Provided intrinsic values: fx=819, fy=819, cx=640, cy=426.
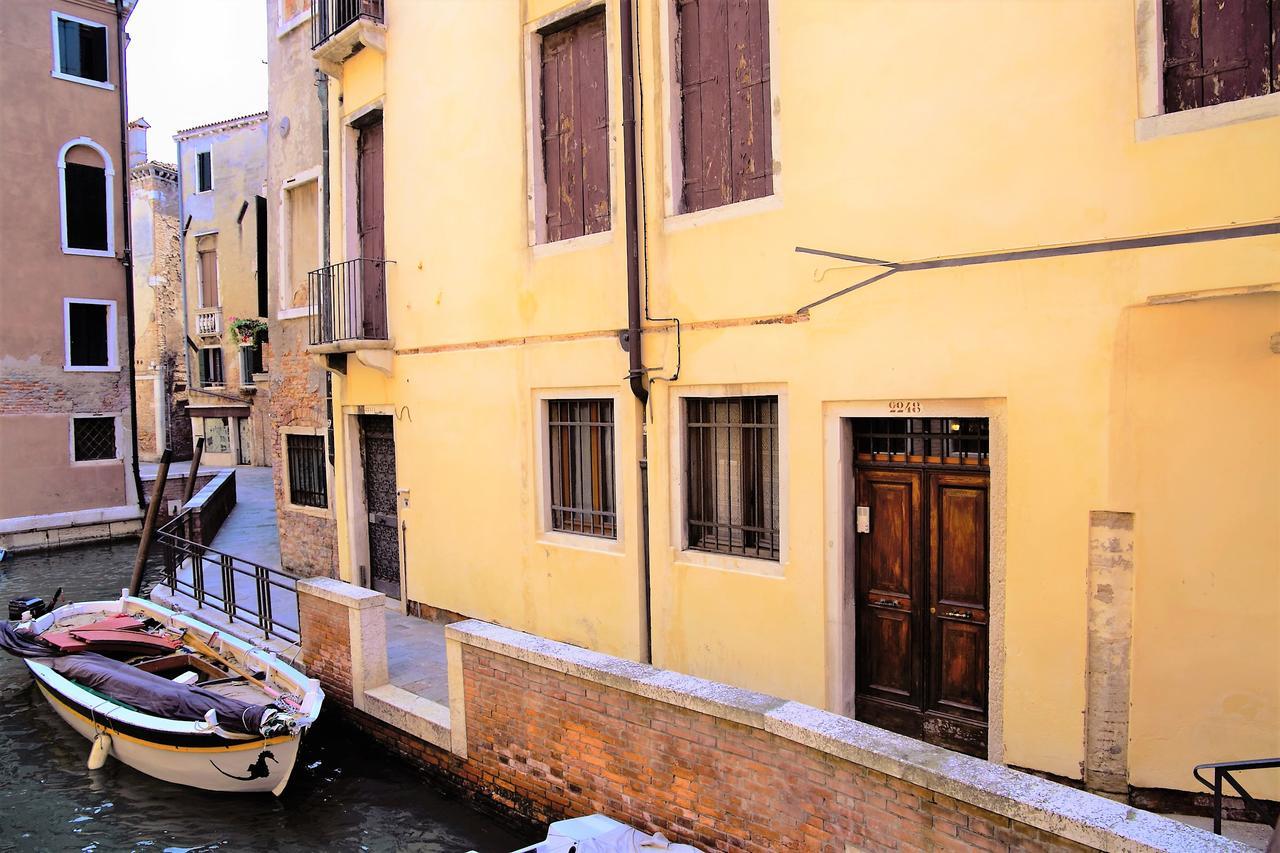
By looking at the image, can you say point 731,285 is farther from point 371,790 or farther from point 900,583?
point 371,790

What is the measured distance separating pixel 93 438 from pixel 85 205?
5594mm

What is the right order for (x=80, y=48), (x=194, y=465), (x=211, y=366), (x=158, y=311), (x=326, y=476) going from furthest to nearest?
(x=158, y=311)
(x=211, y=366)
(x=80, y=48)
(x=194, y=465)
(x=326, y=476)

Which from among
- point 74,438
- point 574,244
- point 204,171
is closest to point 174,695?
point 574,244

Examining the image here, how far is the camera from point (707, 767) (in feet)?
15.4

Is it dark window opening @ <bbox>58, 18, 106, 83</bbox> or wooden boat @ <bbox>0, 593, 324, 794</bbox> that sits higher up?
dark window opening @ <bbox>58, 18, 106, 83</bbox>

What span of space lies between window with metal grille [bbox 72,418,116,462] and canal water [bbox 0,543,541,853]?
13077 millimetres

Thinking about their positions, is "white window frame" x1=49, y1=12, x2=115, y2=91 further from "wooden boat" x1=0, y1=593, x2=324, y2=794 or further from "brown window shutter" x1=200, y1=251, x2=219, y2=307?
"wooden boat" x1=0, y1=593, x2=324, y2=794

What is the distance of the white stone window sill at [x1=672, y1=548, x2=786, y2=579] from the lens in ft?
20.9

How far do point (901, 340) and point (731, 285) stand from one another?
153cm

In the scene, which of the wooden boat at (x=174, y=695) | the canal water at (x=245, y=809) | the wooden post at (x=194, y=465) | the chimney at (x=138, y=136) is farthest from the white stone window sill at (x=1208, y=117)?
the chimney at (x=138, y=136)

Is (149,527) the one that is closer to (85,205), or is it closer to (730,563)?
(730,563)

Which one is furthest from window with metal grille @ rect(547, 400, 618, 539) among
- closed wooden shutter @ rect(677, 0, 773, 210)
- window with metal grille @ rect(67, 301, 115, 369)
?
window with metal grille @ rect(67, 301, 115, 369)

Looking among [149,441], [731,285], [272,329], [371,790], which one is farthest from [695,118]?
[149,441]

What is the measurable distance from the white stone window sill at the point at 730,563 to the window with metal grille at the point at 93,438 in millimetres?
18269
